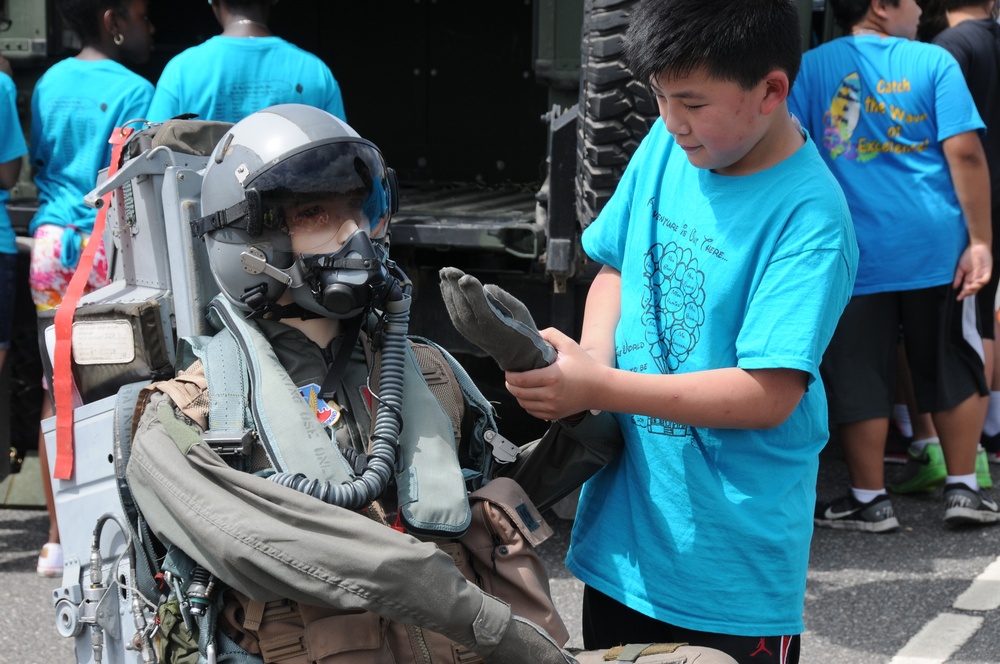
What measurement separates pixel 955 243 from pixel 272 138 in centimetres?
322

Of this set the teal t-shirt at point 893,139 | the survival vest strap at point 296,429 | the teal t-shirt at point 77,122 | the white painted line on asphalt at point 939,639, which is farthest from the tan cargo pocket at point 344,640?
the teal t-shirt at point 893,139

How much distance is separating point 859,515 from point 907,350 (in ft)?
2.19

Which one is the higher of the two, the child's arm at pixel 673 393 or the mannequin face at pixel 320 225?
the mannequin face at pixel 320 225

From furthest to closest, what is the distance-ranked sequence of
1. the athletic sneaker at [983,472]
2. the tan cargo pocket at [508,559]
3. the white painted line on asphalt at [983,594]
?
the athletic sneaker at [983,472] → the white painted line on asphalt at [983,594] → the tan cargo pocket at [508,559]

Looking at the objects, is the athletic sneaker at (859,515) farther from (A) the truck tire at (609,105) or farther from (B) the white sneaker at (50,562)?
(B) the white sneaker at (50,562)

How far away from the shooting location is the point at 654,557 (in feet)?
7.27

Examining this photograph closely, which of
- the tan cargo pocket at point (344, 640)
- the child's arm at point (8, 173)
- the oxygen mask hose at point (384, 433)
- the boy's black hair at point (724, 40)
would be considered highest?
the boy's black hair at point (724, 40)

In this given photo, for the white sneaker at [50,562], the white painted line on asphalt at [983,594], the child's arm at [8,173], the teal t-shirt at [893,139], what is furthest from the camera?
the child's arm at [8,173]

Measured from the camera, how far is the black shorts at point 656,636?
85.7 inches

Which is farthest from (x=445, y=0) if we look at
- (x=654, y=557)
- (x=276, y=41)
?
(x=654, y=557)

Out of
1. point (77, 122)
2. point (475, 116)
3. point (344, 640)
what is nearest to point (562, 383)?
point (344, 640)

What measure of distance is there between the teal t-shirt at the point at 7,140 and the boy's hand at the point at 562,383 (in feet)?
10.5

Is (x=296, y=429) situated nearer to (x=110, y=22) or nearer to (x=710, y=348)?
(x=710, y=348)

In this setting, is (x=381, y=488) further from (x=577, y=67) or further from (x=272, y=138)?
(x=577, y=67)
